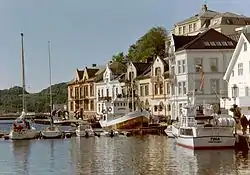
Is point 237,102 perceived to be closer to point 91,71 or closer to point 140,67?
point 140,67

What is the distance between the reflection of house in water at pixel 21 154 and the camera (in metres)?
40.8

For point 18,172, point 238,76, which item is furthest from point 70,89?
point 18,172

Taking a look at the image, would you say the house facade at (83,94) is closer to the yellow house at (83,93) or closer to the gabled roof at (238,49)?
the yellow house at (83,93)

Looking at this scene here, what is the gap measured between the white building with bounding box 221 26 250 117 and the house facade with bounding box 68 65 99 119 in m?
56.7

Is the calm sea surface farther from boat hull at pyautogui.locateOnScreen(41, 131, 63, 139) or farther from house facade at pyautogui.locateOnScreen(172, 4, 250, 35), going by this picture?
house facade at pyautogui.locateOnScreen(172, 4, 250, 35)

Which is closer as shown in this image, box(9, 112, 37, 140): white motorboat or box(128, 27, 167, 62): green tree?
box(9, 112, 37, 140): white motorboat


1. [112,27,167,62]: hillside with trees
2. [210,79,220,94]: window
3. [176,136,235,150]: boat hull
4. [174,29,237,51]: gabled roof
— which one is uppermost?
[112,27,167,62]: hillside with trees

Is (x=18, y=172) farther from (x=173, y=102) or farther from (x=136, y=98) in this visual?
(x=136, y=98)

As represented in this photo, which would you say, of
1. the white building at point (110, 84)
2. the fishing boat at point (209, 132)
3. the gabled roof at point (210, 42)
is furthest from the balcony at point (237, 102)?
the white building at point (110, 84)

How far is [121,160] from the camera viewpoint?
44.3 m

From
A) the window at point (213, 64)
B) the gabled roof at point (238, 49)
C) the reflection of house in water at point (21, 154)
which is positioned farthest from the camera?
the window at point (213, 64)

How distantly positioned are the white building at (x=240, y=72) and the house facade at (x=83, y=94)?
56.7 m

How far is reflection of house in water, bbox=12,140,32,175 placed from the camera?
40.8 metres

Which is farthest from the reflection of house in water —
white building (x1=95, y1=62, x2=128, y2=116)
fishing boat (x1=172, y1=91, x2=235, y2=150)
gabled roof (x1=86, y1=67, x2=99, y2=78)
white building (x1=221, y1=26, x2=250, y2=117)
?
gabled roof (x1=86, y1=67, x2=99, y2=78)
